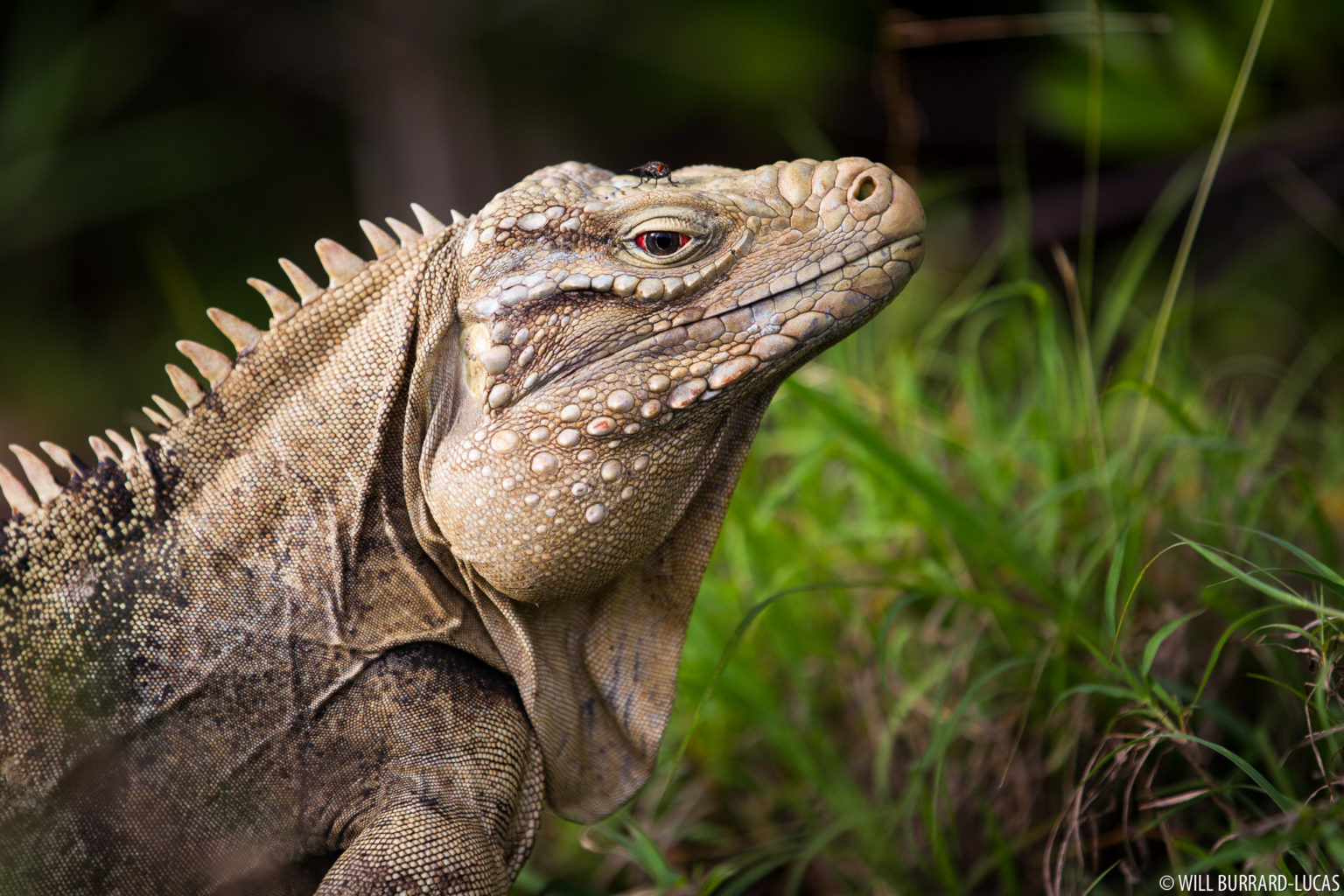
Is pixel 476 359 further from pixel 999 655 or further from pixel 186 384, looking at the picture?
pixel 999 655

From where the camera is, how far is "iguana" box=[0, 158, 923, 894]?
6.82ft

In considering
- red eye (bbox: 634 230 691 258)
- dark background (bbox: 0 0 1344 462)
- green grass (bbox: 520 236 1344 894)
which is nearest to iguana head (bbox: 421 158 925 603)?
→ red eye (bbox: 634 230 691 258)

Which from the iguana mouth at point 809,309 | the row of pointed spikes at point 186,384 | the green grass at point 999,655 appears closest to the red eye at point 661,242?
the iguana mouth at point 809,309

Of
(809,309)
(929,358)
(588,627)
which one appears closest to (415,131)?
(929,358)

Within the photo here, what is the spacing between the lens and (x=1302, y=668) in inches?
105

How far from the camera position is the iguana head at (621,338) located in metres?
2.10

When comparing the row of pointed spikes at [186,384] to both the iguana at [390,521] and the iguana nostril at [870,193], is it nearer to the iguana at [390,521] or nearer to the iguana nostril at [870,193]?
the iguana at [390,521]

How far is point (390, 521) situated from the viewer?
2.21m

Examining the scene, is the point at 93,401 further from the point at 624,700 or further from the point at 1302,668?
the point at 1302,668

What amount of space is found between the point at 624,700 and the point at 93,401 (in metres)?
6.61

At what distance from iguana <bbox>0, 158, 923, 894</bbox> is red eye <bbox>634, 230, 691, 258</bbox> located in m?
0.01

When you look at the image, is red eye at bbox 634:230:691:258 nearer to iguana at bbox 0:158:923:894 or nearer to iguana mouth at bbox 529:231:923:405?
iguana at bbox 0:158:923:894

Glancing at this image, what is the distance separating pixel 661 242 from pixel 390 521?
81 cm

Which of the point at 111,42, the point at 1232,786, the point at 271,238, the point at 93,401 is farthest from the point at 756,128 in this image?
the point at 1232,786
